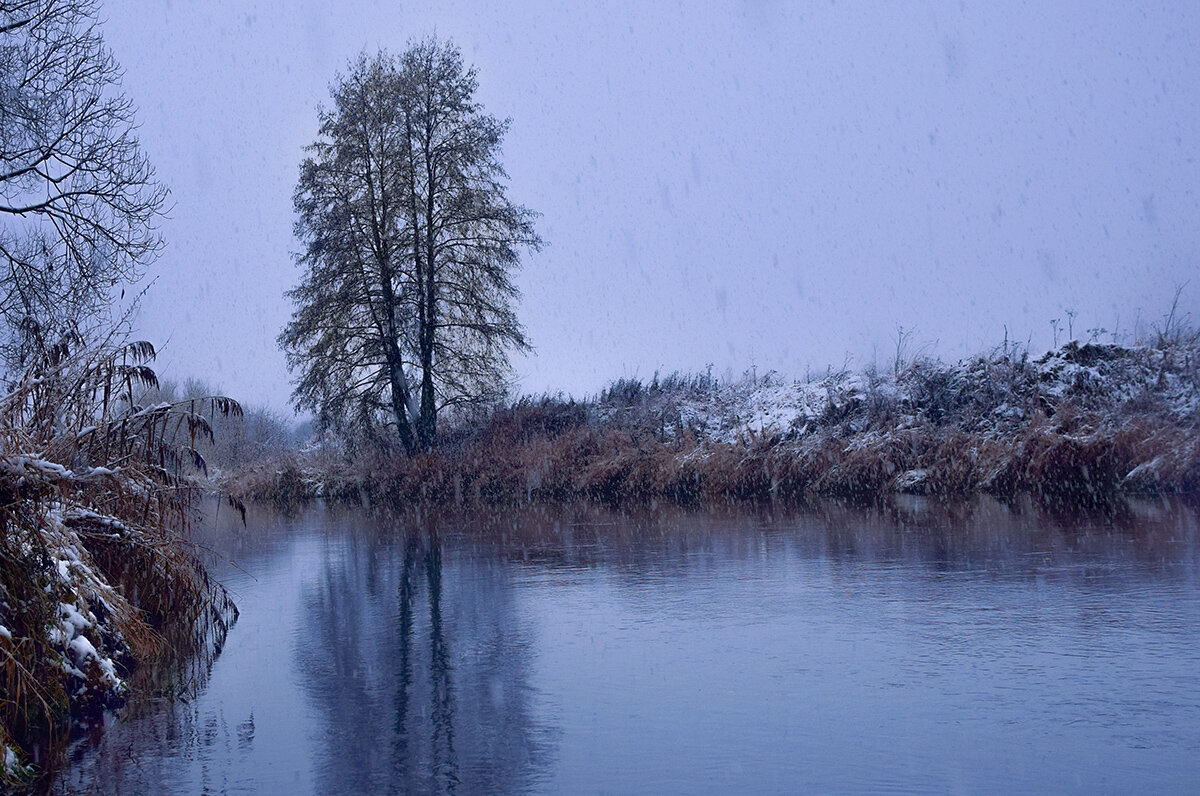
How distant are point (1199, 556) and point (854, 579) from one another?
3871 mm

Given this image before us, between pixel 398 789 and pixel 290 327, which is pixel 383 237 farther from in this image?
pixel 398 789

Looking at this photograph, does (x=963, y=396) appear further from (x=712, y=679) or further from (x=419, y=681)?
(x=419, y=681)

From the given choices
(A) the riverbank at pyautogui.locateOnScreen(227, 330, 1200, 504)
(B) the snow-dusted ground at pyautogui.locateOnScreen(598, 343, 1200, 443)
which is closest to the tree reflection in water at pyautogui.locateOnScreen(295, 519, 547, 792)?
(A) the riverbank at pyautogui.locateOnScreen(227, 330, 1200, 504)

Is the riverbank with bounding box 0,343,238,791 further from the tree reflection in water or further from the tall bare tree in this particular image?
the tall bare tree

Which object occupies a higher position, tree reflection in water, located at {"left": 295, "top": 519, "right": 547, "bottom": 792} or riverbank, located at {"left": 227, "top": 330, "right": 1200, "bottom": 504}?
riverbank, located at {"left": 227, "top": 330, "right": 1200, "bottom": 504}

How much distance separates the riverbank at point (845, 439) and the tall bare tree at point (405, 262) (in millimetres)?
1778

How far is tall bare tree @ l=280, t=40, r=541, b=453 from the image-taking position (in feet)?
112

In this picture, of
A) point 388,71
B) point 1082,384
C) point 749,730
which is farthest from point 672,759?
point 388,71

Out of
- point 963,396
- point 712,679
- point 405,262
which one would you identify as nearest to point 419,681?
point 712,679

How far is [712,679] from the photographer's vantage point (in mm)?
7258

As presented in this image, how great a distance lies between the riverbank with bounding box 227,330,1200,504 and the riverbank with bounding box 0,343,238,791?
15.8 metres

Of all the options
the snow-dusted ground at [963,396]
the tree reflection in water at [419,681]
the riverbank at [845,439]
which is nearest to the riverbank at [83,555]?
the tree reflection in water at [419,681]

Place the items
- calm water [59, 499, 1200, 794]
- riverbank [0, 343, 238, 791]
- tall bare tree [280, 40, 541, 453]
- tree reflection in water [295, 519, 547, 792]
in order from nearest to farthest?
calm water [59, 499, 1200, 794] < tree reflection in water [295, 519, 547, 792] < riverbank [0, 343, 238, 791] < tall bare tree [280, 40, 541, 453]

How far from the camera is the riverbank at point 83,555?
6.15m
